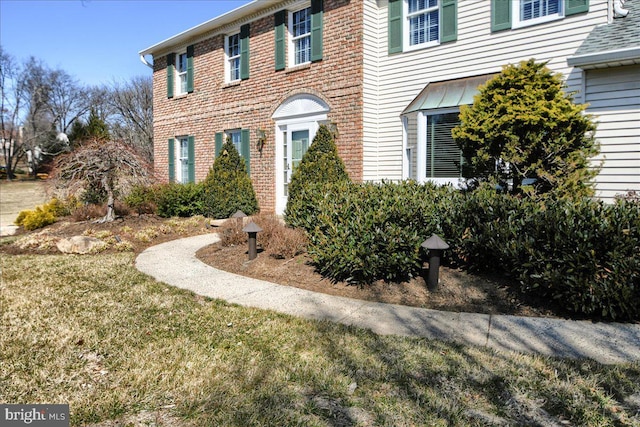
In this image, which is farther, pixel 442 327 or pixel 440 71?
pixel 440 71

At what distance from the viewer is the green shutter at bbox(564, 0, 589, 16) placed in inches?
313

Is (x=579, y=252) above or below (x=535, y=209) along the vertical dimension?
below

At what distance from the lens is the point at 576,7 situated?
8.03 metres

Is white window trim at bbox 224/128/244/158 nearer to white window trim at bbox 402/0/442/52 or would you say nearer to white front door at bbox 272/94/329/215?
white front door at bbox 272/94/329/215

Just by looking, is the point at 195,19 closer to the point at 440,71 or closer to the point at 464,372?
the point at 440,71

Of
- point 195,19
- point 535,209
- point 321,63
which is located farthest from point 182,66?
point 535,209

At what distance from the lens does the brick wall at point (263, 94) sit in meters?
10.6

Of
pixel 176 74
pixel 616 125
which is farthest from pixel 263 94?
pixel 616 125

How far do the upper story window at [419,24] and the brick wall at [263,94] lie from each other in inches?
33.3

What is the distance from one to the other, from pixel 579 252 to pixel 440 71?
654 cm

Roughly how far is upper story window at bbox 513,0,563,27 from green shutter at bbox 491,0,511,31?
134 millimetres

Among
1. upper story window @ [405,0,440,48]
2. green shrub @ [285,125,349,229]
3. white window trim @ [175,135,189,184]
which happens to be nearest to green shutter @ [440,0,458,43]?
upper story window @ [405,0,440,48]

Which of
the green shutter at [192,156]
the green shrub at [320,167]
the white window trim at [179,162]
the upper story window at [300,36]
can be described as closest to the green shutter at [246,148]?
the upper story window at [300,36]

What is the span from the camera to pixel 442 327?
172 inches
